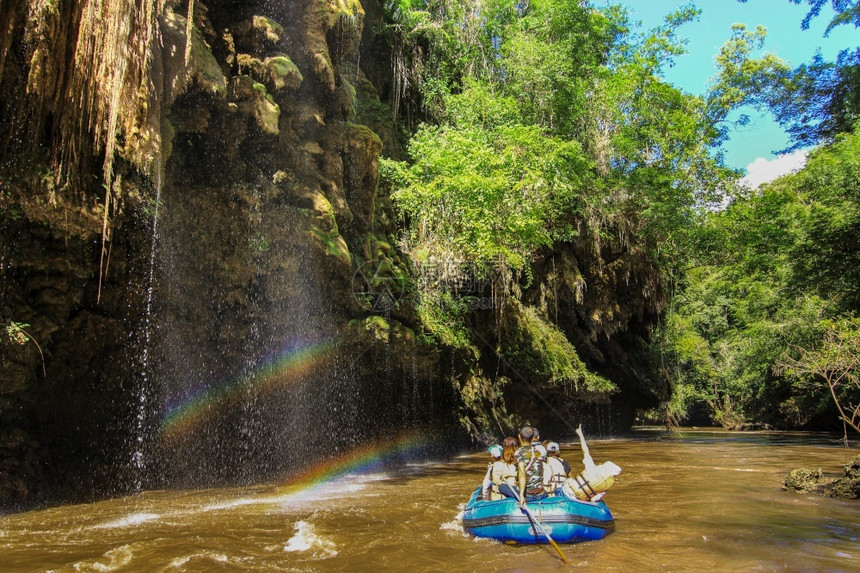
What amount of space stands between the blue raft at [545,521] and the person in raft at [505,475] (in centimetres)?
37

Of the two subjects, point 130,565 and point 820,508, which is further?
point 820,508

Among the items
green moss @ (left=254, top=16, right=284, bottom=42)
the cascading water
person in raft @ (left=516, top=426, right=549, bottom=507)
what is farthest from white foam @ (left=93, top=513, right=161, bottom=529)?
green moss @ (left=254, top=16, right=284, bottom=42)

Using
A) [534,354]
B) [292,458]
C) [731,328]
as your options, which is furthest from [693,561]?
[731,328]

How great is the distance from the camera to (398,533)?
6.55 meters

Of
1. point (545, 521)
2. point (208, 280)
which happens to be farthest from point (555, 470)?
point (208, 280)

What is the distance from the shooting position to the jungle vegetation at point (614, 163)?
563 inches

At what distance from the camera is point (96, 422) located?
983 centimetres

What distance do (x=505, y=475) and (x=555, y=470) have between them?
0.71 meters

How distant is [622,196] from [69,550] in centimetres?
1900

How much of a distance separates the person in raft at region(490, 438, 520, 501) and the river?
2.02 ft

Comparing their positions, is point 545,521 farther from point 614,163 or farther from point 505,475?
point 614,163

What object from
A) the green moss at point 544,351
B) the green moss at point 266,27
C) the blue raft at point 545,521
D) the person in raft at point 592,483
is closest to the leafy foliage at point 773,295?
the green moss at point 544,351

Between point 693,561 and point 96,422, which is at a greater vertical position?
point 96,422

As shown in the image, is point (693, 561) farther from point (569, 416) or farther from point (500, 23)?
point (500, 23)
